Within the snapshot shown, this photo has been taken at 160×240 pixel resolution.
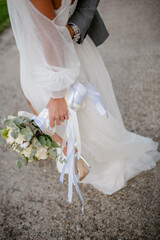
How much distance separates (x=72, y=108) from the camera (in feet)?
4.62

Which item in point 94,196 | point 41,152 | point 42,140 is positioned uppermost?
point 42,140

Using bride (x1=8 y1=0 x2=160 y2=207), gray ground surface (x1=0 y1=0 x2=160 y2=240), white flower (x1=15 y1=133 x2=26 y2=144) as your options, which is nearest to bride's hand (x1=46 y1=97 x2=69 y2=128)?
bride (x1=8 y1=0 x2=160 y2=207)

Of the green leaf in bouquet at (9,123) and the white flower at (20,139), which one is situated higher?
the green leaf in bouquet at (9,123)

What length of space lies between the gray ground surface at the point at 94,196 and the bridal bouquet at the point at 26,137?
0.83m

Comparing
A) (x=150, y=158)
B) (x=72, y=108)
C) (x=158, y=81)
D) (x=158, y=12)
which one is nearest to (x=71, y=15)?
(x=72, y=108)

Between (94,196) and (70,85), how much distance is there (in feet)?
4.01

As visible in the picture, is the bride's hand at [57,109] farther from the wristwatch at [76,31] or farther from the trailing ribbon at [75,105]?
the wristwatch at [76,31]

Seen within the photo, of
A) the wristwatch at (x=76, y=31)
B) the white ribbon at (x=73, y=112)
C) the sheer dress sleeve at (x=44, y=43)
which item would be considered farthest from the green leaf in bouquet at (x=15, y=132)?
the wristwatch at (x=76, y=31)

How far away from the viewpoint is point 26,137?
1.32m

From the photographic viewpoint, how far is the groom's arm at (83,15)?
1.28m

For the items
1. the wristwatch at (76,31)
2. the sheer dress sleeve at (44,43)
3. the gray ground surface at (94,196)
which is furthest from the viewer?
the gray ground surface at (94,196)

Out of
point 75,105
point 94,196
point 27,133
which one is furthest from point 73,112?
point 94,196

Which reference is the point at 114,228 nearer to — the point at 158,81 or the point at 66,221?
the point at 66,221

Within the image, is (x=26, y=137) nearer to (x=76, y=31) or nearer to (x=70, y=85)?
(x=70, y=85)
